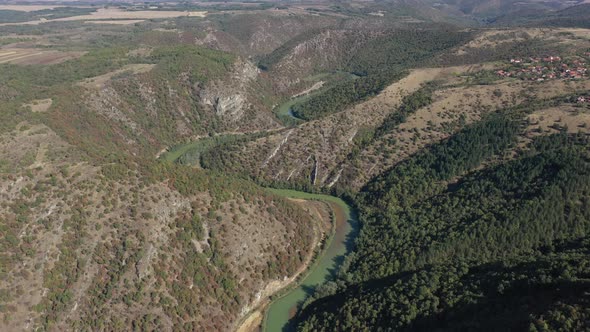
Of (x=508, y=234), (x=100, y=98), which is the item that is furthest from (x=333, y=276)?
(x=100, y=98)

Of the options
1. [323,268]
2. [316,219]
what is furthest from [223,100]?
[323,268]

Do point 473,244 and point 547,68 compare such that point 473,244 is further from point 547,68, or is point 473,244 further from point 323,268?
point 547,68

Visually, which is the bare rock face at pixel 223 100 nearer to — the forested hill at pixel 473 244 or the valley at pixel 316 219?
the valley at pixel 316 219

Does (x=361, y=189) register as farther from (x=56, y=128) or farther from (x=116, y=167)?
(x=56, y=128)

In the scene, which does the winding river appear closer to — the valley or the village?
the valley

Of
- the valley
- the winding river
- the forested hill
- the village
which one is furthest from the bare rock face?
the village
